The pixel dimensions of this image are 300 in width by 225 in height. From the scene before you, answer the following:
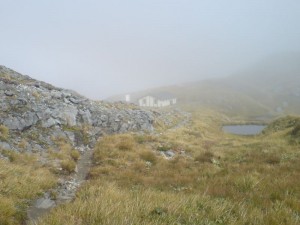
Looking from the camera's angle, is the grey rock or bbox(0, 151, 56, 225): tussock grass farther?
the grey rock

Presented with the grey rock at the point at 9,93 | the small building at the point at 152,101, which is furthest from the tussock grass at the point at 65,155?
the small building at the point at 152,101

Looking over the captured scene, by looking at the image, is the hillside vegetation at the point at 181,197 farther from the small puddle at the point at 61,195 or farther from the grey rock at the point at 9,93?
the grey rock at the point at 9,93

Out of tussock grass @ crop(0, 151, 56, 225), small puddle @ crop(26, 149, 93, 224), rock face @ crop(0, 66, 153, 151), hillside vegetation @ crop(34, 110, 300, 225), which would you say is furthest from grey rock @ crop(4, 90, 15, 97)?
tussock grass @ crop(0, 151, 56, 225)

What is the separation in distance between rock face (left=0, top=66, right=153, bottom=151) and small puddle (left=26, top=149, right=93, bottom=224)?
414cm

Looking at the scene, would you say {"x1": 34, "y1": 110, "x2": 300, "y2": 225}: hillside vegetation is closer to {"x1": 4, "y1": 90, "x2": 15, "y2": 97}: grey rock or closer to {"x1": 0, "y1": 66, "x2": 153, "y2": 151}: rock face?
{"x1": 0, "y1": 66, "x2": 153, "y2": 151}: rock face

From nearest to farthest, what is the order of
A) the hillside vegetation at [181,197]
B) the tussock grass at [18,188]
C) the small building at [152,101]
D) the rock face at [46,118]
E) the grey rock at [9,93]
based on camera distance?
the hillside vegetation at [181,197]
the tussock grass at [18,188]
the rock face at [46,118]
the grey rock at [9,93]
the small building at [152,101]

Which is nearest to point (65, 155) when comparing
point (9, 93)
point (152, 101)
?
point (9, 93)

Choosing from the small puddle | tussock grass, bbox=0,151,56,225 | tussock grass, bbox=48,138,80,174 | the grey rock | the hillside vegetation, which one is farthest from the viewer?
the grey rock

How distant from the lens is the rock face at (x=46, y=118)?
65.6ft

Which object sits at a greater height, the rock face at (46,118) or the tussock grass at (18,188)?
the rock face at (46,118)

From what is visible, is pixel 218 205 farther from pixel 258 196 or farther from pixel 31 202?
pixel 31 202

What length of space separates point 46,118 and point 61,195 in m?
13.0

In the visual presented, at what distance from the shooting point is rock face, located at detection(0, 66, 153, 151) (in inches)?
787

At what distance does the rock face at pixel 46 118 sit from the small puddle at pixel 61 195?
4.14 meters
